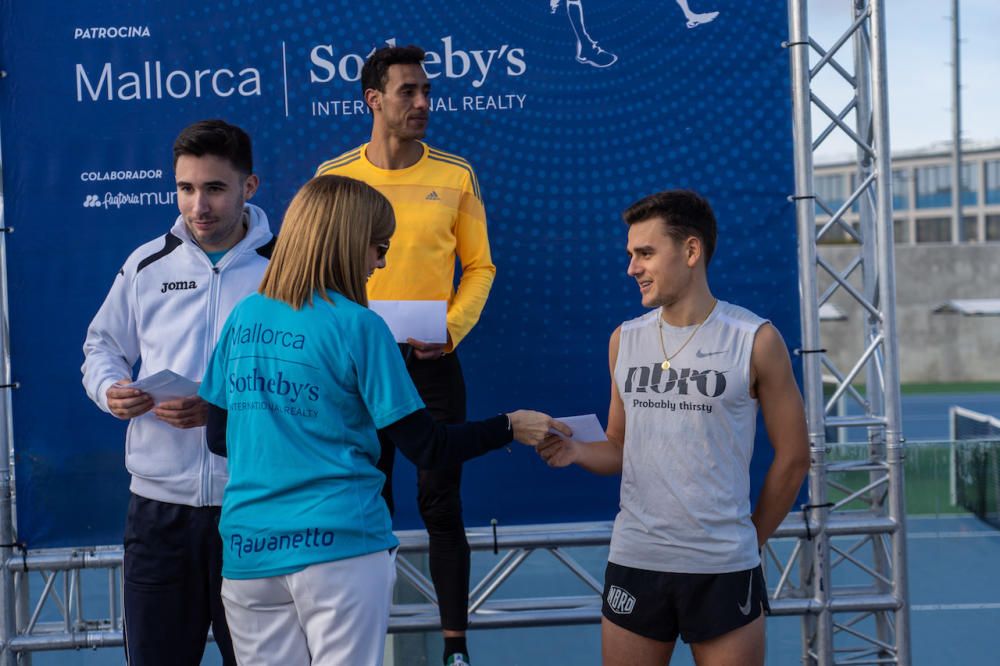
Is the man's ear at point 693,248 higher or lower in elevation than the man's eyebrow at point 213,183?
lower

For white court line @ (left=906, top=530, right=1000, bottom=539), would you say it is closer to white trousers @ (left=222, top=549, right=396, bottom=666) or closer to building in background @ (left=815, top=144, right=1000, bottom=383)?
white trousers @ (left=222, top=549, right=396, bottom=666)

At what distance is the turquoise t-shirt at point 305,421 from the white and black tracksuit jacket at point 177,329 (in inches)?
26.1

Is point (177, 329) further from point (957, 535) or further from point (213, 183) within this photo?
point (957, 535)

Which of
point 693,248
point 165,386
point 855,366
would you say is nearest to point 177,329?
point 165,386

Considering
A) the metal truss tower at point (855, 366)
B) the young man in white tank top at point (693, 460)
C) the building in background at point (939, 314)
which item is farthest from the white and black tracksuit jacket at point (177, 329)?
the building in background at point (939, 314)

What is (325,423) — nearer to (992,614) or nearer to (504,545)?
(504,545)

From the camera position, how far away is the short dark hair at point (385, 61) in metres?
3.34

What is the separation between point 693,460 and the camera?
7.64ft

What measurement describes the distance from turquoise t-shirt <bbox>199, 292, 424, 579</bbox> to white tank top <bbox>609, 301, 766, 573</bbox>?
2.33 feet

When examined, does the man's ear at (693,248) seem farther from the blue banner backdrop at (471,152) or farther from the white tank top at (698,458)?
the blue banner backdrop at (471,152)

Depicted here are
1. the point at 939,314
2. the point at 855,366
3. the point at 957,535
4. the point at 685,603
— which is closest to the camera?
the point at 685,603

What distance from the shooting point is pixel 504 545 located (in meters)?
3.88

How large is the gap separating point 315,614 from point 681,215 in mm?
1232

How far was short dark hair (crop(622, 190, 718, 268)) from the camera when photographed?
2.35 metres
